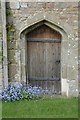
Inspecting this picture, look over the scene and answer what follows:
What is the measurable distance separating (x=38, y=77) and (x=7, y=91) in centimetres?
A: 120

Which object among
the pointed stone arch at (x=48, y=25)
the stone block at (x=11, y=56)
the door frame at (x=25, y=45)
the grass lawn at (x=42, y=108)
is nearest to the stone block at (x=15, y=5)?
the pointed stone arch at (x=48, y=25)

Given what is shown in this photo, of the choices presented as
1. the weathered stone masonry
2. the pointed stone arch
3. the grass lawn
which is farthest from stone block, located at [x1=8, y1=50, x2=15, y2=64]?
the grass lawn

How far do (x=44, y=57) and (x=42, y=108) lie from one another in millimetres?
2069

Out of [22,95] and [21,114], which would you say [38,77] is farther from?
[21,114]

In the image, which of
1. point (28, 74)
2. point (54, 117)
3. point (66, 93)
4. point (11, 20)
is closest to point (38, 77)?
point (28, 74)

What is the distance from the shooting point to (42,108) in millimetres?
7930

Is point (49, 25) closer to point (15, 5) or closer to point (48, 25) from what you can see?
point (48, 25)

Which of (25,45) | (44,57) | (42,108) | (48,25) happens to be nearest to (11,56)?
(25,45)

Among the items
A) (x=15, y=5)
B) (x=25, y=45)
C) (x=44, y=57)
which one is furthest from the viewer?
(x=44, y=57)

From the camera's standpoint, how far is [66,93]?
9.48 meters

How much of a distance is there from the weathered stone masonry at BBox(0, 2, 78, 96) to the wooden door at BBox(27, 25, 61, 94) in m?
0.23

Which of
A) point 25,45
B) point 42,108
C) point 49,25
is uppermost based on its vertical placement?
point 49,25

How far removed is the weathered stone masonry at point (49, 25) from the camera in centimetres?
909

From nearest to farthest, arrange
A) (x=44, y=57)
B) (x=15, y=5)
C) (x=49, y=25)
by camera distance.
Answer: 1. (x=15, y=5)
2. (x=49, y=25)
3. (x=44, y=57)
